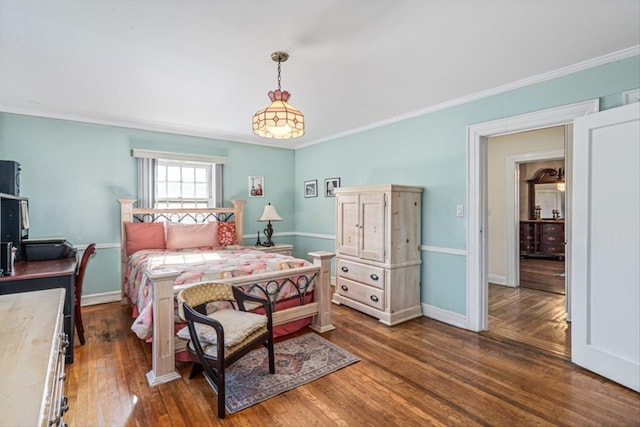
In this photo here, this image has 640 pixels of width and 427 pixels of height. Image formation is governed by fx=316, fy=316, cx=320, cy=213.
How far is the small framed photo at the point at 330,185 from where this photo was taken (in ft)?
17.0

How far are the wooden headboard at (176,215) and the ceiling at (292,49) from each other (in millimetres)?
1393

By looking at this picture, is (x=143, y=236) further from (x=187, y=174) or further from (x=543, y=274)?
(x=543, y=274)

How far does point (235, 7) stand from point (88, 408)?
2.71 m

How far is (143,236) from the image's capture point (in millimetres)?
4309

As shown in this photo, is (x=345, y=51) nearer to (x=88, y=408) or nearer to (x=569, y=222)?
(x=88, y=408)

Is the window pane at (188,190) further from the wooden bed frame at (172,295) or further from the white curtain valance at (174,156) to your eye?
the white curtain valance at (174,156)

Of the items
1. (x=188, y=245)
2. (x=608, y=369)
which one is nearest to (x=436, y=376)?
(x=608, y=369)

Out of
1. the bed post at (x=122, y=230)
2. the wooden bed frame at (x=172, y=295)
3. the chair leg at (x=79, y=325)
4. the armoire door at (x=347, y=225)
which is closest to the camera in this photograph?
the wooden bed frame at (x=172, y=295)

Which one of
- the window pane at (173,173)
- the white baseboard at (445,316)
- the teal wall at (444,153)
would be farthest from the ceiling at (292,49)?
the white baseboard at (445,316)

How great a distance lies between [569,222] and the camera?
3752mm

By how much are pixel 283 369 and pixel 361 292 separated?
5.21ft

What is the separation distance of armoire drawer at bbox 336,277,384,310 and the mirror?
6.89 meters

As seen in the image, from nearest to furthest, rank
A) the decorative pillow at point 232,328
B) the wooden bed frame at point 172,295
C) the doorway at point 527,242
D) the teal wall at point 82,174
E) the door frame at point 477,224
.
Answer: the decorative pillow at point 232,328
the wooden bed frame at point 172,295
the door frame at point 477,224
the doorway at point 527,242
the teal wall at point 82,174

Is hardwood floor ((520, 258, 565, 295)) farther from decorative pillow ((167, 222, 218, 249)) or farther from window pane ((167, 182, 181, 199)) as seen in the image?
window pane ((167, 182, 181, 199))
